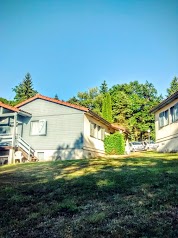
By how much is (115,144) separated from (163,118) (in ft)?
21.7

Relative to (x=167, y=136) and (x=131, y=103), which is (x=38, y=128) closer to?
(x=167, y=136)

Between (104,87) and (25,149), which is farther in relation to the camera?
(104,87)

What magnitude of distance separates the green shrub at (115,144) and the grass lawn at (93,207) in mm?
17404

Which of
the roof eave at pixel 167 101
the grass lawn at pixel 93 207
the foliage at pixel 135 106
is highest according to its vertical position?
the foliage at pixel 135 106

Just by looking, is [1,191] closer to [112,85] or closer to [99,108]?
[99,108]

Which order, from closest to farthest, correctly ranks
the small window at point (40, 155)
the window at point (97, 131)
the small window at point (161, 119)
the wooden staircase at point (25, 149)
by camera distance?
the wooden staircase at point (25, 149) < the small window at point (40, 155) < the small window at point (161, 119) < the window at point (97, 131)

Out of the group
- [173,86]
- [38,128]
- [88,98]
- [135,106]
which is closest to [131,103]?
[135,106]

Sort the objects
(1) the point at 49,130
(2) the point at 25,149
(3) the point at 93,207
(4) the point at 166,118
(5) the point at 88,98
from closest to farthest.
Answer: (3) the point at 93,207, (2) the point at 25,149, (1) the point at 49,130, (4) the point at 166,118, (5) the point at 88,98

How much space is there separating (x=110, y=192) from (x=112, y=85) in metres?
66.2

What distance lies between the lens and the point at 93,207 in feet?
22.9

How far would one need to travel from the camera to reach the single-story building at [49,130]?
22906mm

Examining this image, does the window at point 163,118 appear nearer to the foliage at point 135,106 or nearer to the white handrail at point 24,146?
the white handrail at point 24,146

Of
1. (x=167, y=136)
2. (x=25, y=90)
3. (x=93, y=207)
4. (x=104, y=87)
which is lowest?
(x=93, y=207)

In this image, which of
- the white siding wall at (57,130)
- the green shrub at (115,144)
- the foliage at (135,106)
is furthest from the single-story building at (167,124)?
the foliage at (135,106)
